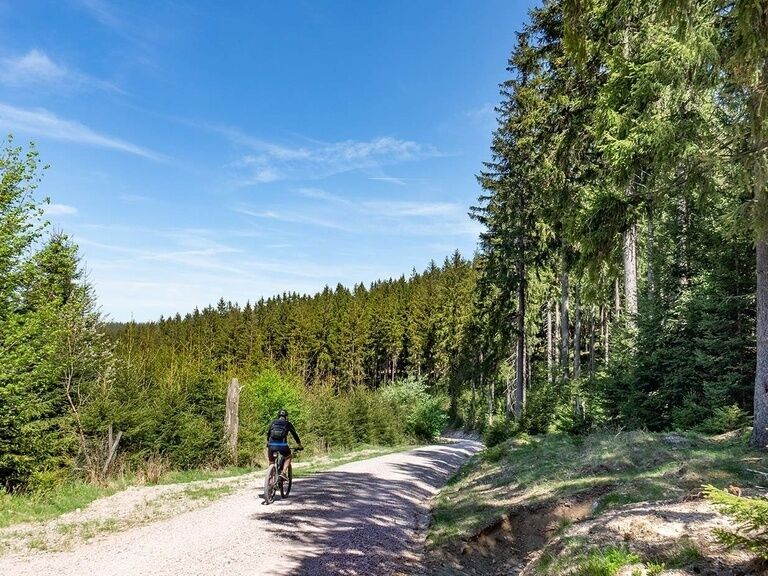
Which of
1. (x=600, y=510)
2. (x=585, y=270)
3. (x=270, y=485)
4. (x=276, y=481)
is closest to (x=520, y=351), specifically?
(x=585, y=270)

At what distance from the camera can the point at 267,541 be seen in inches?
314

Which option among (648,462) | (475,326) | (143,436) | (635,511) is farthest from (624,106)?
(475,326)

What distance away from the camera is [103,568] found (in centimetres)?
683

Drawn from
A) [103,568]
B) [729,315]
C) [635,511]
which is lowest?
[103,568]

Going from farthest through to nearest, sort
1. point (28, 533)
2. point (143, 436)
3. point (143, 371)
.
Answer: point (143, 371) → point (143, 436) → point (28, 533)

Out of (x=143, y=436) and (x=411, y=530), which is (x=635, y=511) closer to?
(x=411, y=530)

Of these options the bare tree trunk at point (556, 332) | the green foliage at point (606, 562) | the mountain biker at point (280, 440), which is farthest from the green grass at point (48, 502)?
the bare tree trunk at point (556, 332)

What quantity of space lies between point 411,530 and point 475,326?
39.1 metres

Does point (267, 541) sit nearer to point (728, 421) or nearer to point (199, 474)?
point (199, 474)

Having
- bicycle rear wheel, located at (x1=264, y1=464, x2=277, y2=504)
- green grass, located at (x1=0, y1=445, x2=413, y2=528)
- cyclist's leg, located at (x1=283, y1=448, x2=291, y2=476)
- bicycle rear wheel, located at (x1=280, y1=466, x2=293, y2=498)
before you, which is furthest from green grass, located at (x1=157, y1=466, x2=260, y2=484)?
bicycle rear wheel, located at (x1=264, y1=464, x2=277, y2=504)

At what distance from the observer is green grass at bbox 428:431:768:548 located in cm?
717

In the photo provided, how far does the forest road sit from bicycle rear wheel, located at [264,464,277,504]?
0.62ft

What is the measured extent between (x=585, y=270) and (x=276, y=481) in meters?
9.44

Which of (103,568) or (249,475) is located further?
(249,475)
